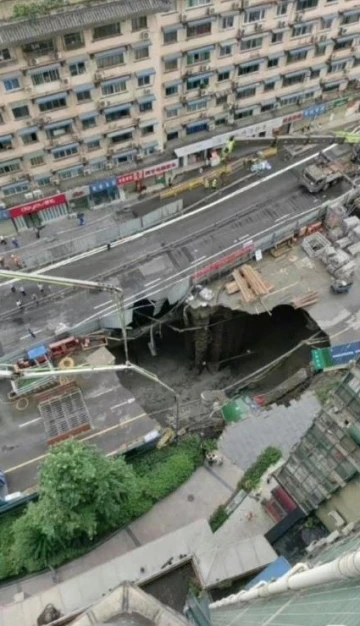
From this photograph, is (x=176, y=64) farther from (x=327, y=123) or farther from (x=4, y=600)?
(x=4, y=600)

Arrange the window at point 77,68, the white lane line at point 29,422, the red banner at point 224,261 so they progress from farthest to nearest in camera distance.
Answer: the red banner at point 224,261
the window at point 77,68
the white lane line at point 29,422

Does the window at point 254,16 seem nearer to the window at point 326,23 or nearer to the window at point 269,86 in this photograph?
the window at point 326,23

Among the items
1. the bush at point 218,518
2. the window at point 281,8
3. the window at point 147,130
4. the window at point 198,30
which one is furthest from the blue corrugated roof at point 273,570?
the window at point 281,8

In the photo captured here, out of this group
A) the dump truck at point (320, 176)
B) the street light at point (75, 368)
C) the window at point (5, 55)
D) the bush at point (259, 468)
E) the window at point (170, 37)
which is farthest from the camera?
the dump truck at point (320, 176)

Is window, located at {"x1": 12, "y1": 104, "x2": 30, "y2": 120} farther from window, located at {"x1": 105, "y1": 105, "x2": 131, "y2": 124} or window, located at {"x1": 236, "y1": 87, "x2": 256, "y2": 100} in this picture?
window, located at {"x1": 236, "y1": 87, "x2": 256, "y2": 100}

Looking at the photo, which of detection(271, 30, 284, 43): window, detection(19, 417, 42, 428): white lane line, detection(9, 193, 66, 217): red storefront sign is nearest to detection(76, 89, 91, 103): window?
detection(9, 193, 66, 217): red storefront sign

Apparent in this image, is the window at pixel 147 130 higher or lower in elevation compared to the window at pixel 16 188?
lower

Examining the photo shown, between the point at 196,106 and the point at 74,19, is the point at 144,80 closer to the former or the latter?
the point at 196,106
